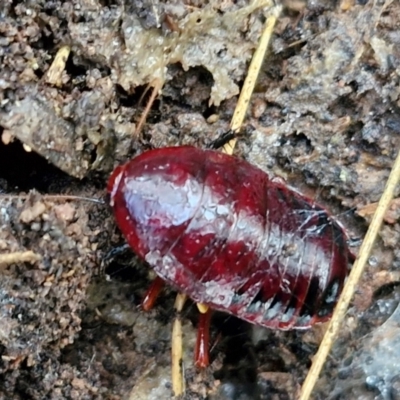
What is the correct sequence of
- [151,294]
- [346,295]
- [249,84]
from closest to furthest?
[346,295]
[151,294]
[249,84]

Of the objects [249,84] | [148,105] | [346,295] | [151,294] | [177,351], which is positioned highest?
[249,84]

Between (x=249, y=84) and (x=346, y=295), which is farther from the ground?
(x=249, y=84)

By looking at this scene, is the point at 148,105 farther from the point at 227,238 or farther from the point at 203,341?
the point at 203,341

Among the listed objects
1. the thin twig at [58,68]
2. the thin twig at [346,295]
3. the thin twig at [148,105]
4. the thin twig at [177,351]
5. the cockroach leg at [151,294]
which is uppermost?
the thin twig at [58,68]

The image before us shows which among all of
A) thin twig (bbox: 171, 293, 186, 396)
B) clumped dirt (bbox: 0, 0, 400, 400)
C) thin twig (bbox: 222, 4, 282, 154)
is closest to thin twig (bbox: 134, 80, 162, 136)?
clumped dirt (bbox: 0, 0, 400, 400)

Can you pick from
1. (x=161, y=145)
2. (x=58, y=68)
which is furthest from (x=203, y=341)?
(x=58, y=68)

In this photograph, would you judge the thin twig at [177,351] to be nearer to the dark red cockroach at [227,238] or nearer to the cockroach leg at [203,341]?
the cockroach leg at [203,341]

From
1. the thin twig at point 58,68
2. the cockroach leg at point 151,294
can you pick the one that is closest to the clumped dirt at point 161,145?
the thin twig at point 58,68
